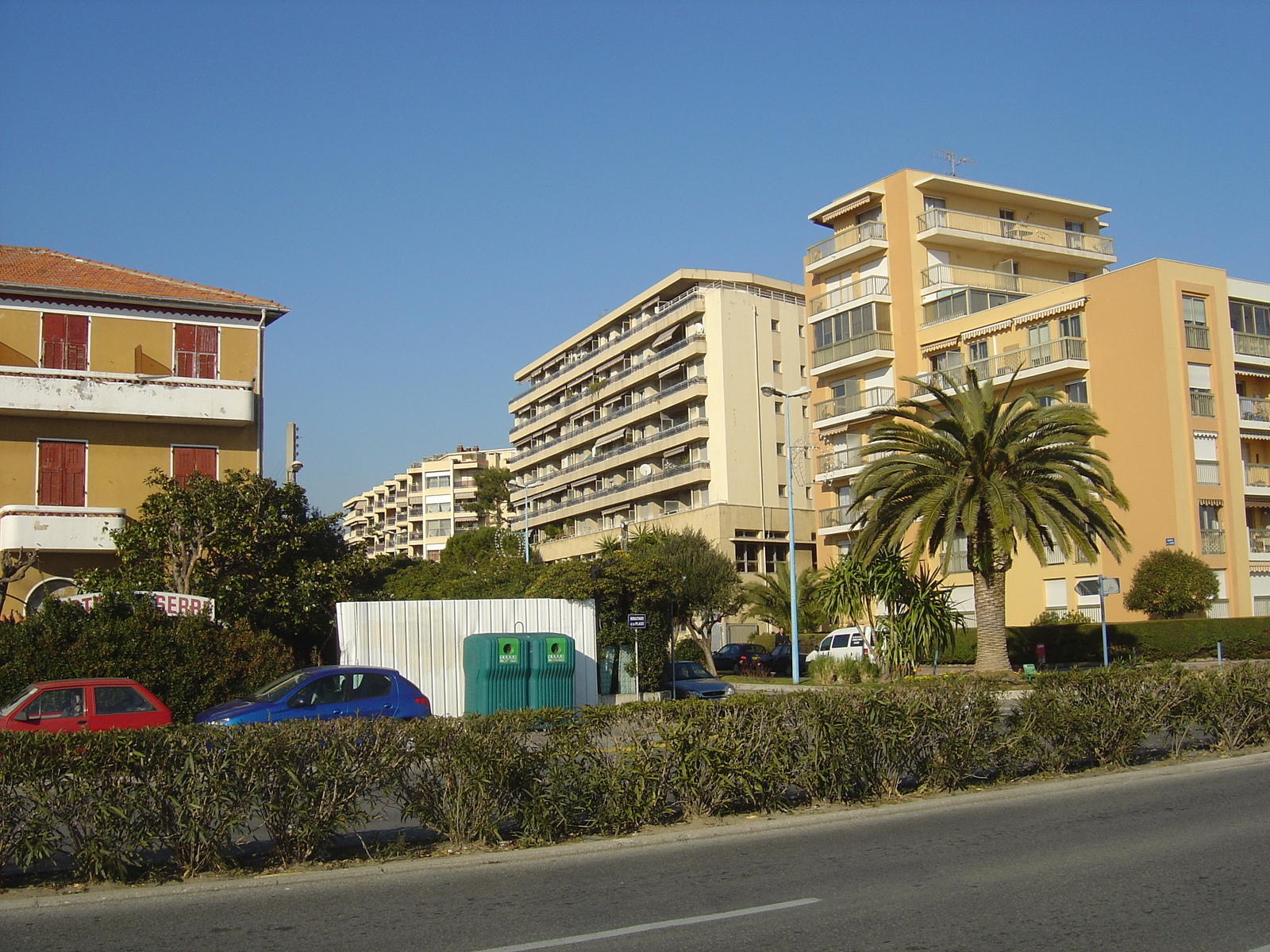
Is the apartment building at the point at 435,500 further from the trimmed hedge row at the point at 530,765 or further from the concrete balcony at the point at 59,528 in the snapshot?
the trimmed hedge row at the point at 530,765

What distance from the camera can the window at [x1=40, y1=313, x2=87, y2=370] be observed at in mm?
27516

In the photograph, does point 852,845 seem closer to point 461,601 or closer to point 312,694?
point 312,694

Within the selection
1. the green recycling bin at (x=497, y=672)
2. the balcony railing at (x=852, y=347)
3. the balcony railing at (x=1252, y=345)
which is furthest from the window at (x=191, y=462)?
the balcony railing at (x=1252, y=345)

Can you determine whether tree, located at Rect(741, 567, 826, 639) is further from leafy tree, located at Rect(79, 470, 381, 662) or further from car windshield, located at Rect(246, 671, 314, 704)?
car windshield, located at Rect(246, 671, 314, 704)

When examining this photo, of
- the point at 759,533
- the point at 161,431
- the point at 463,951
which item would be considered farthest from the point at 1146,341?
the point at 463,951

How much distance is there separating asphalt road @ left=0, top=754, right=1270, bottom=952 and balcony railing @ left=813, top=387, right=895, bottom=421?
137 ft

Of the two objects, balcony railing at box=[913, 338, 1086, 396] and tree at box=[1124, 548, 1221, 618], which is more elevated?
balcony railing at box=[913, 338, 1086, 396]

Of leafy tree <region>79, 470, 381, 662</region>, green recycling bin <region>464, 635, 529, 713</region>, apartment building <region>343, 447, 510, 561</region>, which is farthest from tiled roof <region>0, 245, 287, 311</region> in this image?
apartment building <region>343, 447, 510, 561</region>

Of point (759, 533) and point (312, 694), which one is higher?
point (759, 533)

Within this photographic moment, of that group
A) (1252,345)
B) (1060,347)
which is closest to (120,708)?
(1060,347)

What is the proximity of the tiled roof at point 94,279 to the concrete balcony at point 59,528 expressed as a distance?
5.92 m

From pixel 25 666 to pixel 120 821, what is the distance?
1343cm

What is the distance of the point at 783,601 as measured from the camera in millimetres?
50625

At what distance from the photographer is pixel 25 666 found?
19469 mm
